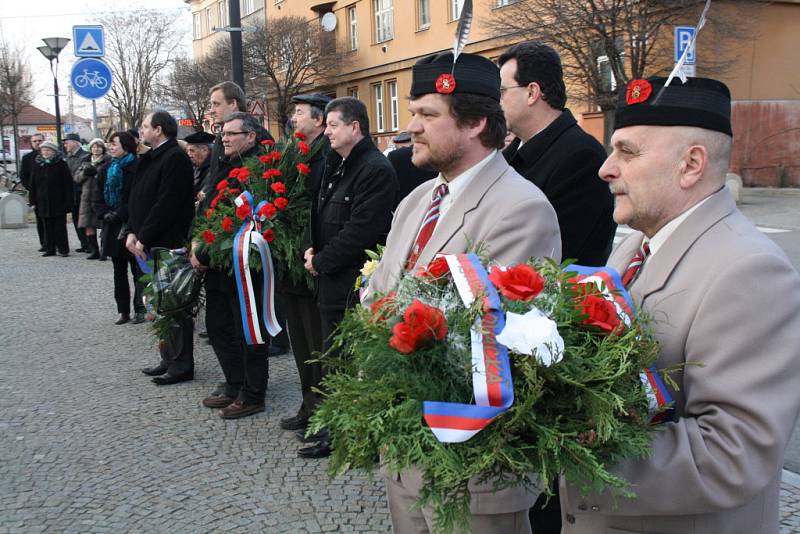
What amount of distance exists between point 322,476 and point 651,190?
3.17 metres

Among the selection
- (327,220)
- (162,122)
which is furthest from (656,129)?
(162,122)

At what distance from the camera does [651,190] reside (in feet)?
6.51

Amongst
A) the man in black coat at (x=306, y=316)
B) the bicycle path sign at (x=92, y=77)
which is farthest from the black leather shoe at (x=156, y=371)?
the bicycle path sign at (x=92, y=77)

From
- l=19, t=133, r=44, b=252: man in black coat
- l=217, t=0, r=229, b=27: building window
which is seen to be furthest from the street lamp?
l=217, t=0, r=229, b=27: building window

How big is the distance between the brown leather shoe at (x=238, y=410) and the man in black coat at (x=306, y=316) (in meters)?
0.31

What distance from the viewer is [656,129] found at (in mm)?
1952

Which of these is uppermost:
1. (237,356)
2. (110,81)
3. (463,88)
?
(110,81)

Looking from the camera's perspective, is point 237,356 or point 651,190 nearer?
point 651,190

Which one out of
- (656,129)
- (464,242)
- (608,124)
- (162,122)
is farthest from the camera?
(608,124)

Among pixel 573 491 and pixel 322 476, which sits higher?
pixel 573 491

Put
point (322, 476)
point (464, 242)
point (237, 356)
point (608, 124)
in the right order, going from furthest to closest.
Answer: point (608, 124) → point (237, 356) → point (322, 476) → point (464, 242)

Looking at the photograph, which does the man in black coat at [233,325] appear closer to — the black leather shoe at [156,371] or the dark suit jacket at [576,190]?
the black leather shoe at [156,371]

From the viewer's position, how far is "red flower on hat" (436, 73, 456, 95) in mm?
2723

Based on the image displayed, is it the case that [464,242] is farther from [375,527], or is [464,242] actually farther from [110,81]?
[110,81]
